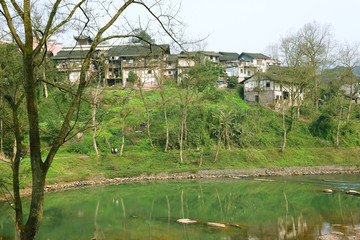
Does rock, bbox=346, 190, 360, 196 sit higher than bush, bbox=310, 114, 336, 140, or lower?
lower

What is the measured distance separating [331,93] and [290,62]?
19034mm

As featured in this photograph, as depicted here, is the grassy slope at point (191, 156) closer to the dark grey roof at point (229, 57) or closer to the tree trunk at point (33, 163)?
the dark grey roof at point (229, 57)

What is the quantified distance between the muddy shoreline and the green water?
2225 millimetres

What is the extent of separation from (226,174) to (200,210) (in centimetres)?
1582

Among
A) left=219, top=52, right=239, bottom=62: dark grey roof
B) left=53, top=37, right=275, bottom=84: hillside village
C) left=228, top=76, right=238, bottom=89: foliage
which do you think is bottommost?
left=228, top=76, right=238, bottom=89: foliage

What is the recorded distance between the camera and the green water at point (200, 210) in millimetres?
17375

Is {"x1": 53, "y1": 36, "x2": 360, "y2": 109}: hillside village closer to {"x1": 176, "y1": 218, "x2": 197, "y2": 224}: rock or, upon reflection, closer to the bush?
the bush

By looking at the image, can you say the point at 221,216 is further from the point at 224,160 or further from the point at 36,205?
the point at 224,160

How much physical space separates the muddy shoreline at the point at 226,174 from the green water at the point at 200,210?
2.22 meters

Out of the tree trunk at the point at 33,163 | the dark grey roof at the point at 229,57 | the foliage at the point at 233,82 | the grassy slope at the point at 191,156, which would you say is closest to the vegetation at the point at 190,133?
the grassy slope at the point at 191,156

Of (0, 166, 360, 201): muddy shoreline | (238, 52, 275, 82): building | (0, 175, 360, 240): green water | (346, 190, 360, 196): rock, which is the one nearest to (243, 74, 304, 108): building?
(238, 52, 275, 82): building

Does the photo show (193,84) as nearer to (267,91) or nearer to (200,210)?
(200,210)

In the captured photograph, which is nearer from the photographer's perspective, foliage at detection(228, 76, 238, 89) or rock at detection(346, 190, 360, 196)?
rock at detection(346, 190, 360, 196)

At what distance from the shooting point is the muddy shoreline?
33.0 metres
